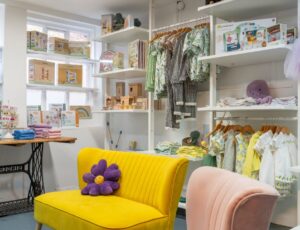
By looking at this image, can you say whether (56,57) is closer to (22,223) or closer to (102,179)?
(22,223)

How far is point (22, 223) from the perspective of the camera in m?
3.44

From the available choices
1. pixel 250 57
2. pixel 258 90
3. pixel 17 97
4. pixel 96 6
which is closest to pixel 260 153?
pixel 258 90

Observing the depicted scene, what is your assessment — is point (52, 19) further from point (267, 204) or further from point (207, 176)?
point (267, 204)

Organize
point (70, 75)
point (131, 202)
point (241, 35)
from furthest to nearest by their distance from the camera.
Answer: point (70, 75), point (241, 35), point (131, 202)

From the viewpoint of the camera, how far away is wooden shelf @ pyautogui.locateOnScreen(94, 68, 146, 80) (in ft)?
13.4

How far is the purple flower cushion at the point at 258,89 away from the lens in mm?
3163

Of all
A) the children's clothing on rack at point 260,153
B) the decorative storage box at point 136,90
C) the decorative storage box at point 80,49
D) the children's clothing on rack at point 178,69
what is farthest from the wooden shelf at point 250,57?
the decorative storage box at point 80,49

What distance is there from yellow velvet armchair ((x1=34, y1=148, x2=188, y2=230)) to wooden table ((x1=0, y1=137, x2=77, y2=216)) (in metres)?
1.12

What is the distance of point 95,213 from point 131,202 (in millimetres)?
349

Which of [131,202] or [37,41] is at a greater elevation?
[37,41]

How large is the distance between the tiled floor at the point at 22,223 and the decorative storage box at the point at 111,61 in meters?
1.99

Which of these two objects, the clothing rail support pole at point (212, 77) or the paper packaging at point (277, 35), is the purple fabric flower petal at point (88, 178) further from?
the paper packaging at point (277, 35)

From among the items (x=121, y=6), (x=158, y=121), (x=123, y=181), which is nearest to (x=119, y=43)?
(x=121, y=6)

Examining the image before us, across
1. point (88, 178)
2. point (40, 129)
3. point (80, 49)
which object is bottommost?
point (88, 178)
